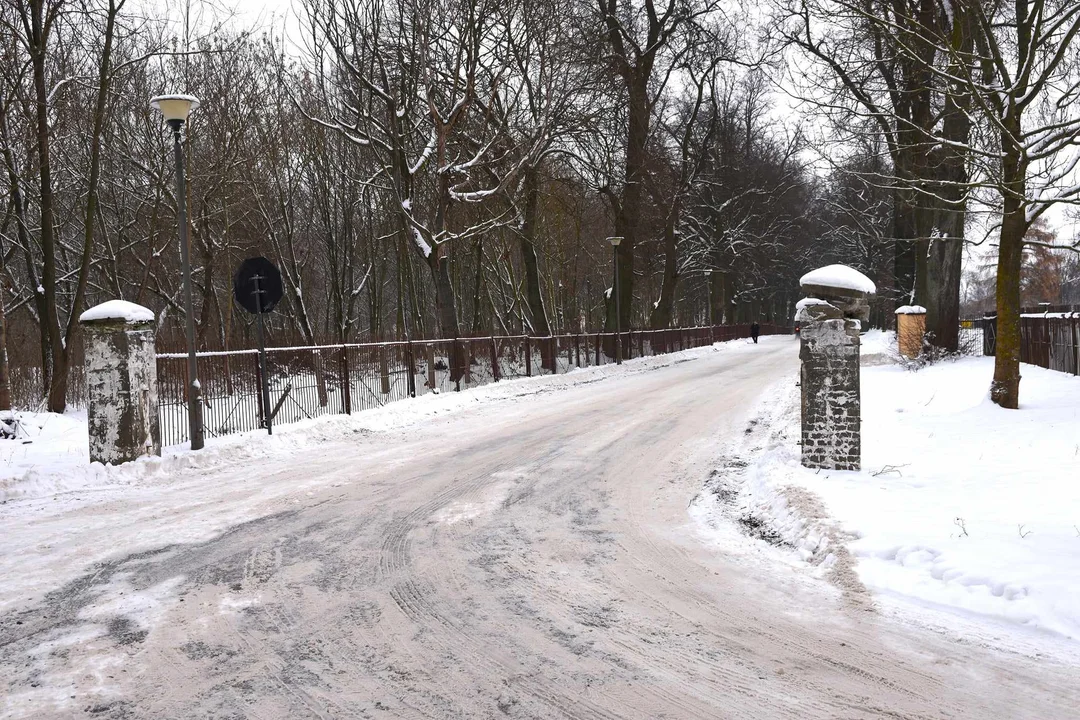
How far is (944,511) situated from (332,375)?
1062 cm

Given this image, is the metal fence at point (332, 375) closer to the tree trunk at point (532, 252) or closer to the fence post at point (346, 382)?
the fence post at point (346, 382)

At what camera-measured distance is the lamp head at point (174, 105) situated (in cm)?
959

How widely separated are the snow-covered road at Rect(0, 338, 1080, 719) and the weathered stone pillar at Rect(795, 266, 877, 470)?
1.41 metres

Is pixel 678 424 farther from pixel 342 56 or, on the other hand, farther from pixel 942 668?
pixel 342 56

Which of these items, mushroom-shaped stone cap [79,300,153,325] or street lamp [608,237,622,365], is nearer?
mushroom-shaped stone cap [79,300,153,325]

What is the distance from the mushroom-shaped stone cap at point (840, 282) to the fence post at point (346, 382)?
9.03 meters

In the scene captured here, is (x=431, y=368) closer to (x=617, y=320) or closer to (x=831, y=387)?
(x=831, y=387)

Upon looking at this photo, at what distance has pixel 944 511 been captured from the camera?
18.7 feet

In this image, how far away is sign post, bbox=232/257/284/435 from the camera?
454 inches

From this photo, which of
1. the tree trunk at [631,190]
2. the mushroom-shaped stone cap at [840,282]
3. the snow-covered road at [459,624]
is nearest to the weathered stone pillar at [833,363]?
the mushroom-shaped stone cap at [840,282]

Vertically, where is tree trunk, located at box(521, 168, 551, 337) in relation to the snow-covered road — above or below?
above

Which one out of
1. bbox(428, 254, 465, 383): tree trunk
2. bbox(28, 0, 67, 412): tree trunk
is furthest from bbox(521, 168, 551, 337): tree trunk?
bbox(28, 0, 67, 412): tree trunk

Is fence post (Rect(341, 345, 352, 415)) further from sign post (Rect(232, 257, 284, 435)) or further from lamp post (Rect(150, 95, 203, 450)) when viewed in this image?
lamp post (Rect(150, 95, 203, 450))

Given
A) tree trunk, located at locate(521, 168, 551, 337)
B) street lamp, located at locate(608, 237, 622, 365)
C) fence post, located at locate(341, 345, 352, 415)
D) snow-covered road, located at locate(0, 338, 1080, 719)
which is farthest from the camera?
street lamp, located at locate(608, 237, 622, 365)
